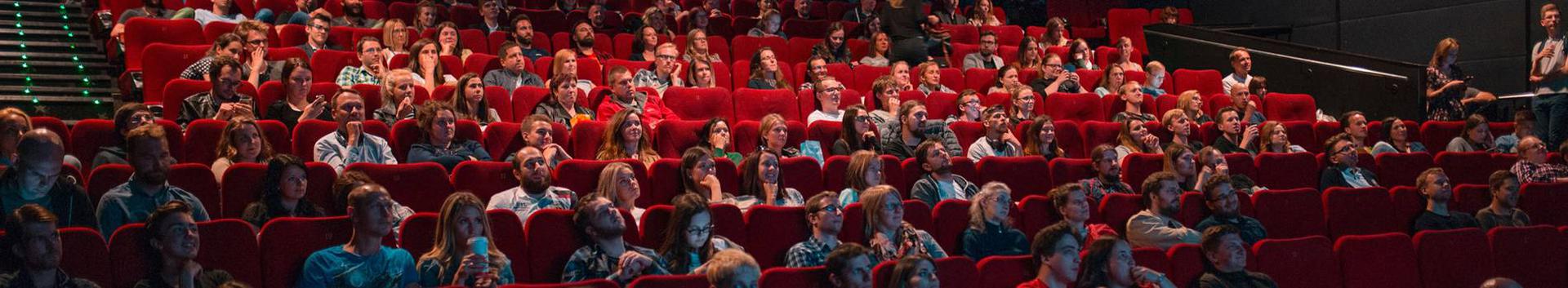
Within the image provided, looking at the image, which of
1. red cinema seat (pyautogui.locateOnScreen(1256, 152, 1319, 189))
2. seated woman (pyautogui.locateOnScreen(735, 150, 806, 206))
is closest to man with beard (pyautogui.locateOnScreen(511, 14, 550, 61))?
seated woman (pyautogui.locateOnScreen(735, 150, 806, 206))

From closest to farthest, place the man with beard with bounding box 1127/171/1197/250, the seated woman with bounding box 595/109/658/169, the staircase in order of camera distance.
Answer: the man with beard with bounding box 1127/171/1197/250
the seated woman with bounding box 595/109/658/169
the staircase

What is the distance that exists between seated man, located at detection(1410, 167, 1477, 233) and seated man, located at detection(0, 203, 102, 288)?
239 cm

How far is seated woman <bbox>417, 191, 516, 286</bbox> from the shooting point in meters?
1.86

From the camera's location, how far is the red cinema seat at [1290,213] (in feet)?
8.91

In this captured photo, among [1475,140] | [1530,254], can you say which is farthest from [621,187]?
[1475,140]

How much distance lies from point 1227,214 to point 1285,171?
0.60 metres

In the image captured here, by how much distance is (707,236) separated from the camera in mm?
2102

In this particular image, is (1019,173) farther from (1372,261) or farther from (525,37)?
(525,37)

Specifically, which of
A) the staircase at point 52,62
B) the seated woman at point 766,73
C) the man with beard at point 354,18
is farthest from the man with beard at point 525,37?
the staircase at point 52,62

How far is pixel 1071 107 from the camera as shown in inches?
145

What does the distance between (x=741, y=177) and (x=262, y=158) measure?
846 millimetres

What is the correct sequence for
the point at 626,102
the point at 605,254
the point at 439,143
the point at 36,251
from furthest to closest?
the point at 626,102
the point at 439,143
the point at 605,254
the point at 36,251

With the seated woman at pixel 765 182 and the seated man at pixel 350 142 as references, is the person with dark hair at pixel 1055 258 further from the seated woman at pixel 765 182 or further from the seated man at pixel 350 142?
the seated man at pixel 350 142

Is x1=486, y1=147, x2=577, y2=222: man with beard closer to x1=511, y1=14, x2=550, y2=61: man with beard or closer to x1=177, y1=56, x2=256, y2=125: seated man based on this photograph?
x1=177, y1=56, x2=256, y2=125: seated man
